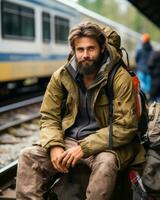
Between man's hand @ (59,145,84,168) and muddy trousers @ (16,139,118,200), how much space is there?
120 mm

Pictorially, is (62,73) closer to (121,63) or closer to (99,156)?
(121,63)

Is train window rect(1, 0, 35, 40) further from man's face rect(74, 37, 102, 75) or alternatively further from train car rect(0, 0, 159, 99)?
man's face rect(74, 37, 102, 75)

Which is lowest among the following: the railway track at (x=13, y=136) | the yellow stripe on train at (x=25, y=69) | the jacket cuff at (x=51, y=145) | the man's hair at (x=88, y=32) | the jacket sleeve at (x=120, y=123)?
the railway track at (x=13, y=136)

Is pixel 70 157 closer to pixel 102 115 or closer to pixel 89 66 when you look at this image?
pixel 102 115

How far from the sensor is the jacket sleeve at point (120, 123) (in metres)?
3.54

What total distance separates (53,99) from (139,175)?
0.89 m

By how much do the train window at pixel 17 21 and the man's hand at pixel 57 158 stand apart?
8.86 metres

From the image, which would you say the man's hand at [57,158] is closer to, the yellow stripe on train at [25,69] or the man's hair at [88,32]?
the man's hair at [88,32]

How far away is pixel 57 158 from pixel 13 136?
481 cm

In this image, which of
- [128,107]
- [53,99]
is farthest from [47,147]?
[128,107]

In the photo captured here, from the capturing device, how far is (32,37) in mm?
14375

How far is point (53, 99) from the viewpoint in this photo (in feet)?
12.7

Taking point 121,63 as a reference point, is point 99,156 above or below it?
below

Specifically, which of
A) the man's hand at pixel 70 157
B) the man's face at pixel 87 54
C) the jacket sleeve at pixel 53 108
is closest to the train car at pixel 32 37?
the jacket sleeve at pixel 53 108
